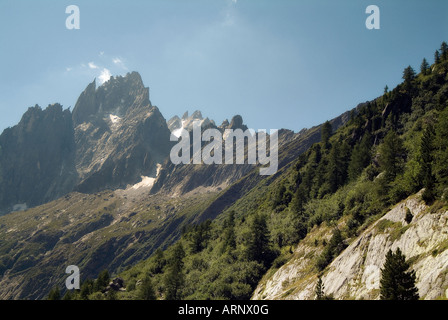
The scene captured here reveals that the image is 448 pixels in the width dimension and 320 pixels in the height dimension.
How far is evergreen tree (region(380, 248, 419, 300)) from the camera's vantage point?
31844 millimetres

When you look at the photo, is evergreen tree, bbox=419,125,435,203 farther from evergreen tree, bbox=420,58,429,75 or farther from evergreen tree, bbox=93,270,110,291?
evergreen tree, bbox=93,270,110,291

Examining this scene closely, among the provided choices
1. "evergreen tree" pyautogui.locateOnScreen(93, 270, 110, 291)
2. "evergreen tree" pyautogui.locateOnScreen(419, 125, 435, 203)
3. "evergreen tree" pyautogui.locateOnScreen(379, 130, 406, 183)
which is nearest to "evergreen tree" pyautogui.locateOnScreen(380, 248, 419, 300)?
"evergreen tree" pyautogui.locateOnScreen(419, 125, 435, 203)

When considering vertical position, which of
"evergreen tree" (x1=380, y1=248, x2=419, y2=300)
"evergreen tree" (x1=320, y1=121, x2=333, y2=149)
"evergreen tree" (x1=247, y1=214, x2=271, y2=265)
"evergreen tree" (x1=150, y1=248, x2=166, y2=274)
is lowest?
"evergreen tree" (x1=150, y1=248, x2=166, y2=274)

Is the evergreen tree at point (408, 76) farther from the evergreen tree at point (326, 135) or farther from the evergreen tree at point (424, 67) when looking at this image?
the evergreen tree at point (326, 135)

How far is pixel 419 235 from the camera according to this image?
40.7m

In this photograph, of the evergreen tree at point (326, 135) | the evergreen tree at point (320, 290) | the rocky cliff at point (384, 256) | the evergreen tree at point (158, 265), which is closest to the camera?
the rocky cliff at point (384, 256)

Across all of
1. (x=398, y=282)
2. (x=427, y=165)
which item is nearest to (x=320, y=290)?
(x=398, y=282)

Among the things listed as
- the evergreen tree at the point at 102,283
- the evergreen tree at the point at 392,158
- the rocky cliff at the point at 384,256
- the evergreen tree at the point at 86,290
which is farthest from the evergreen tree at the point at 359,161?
the evergreen tree at the point at 86,290

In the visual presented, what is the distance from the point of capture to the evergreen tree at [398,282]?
104ft

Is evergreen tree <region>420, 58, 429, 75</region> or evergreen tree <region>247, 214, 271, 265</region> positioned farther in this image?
evergreen tree <region>420, 58, 429, 75</region>

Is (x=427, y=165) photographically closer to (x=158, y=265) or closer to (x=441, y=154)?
(x=441, y=154)

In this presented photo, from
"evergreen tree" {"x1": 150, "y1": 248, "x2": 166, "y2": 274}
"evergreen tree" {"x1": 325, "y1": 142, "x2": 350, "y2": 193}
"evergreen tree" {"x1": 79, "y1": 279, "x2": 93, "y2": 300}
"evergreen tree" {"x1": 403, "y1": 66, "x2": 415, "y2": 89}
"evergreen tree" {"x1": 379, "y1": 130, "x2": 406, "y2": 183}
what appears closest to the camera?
"evergreen tree" {"x1": 379, "y1": 130, "x2": 406, "y2": 183}

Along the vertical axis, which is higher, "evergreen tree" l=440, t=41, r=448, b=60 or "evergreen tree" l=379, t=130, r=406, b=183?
"evergreen tree" l=440, t=41, r=448, b=60
